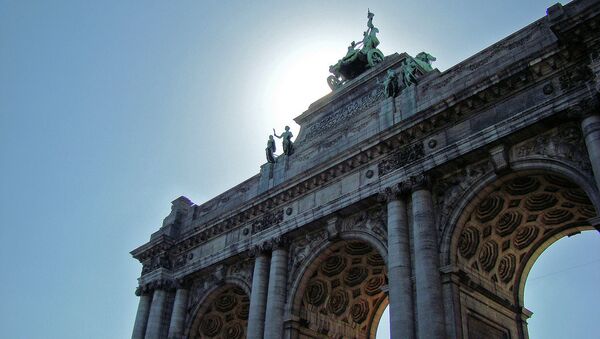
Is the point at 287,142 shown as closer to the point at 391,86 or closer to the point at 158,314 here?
the point at 391,86

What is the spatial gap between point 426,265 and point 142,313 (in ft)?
61.5

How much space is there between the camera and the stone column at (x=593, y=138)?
17156 millimetres

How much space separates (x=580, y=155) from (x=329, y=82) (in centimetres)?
1872

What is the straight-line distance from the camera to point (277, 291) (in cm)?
2588

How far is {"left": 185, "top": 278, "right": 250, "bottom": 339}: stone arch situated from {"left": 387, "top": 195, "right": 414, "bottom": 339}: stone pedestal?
1051 cm

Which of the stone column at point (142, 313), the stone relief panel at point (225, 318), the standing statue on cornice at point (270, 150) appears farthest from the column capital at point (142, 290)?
the standing statue on cornice at point (270, 150)

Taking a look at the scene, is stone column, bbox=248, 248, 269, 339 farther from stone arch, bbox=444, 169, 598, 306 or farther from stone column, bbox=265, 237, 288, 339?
stone arch, bbox=444, 169, 598, 306

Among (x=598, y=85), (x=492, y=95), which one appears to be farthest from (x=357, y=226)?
(x=598, y=85)

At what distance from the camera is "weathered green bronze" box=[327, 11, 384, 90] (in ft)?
112

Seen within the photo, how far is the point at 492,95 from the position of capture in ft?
70.0

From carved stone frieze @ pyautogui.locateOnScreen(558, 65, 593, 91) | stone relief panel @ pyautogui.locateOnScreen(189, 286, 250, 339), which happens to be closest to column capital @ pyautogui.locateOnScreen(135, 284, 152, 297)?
stone relief panel @ pyautogui.locateOnScreen(189, 286, 250, 339)

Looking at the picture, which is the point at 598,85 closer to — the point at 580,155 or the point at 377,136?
the point at 580,155

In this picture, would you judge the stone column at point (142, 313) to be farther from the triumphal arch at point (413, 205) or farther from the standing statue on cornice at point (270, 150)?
the standing statue on cornice at point (270, 150)

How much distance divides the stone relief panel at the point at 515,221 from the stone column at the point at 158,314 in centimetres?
1733
